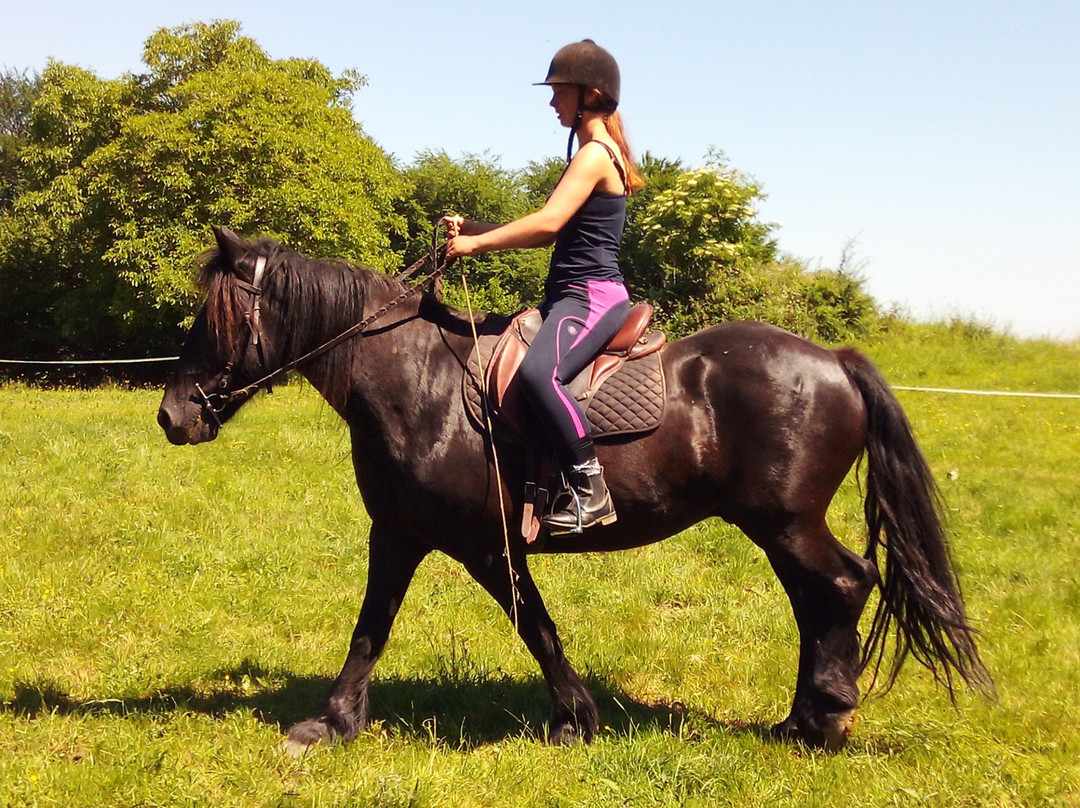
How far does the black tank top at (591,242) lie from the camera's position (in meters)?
4.08

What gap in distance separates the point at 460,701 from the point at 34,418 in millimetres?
11178

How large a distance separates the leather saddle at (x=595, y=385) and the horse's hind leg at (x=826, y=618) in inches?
36.9

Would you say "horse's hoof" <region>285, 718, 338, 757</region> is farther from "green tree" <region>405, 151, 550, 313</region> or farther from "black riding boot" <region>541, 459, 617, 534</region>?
"green tree" <region>405, 151, 550, 313</region>

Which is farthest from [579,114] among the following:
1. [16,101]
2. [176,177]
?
[16,101]

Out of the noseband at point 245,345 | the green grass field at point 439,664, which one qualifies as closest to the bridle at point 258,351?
the noseband at point 245,345

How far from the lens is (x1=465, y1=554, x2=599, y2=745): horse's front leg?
4.21m

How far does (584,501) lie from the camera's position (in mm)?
3930

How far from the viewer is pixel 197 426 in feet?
13.6

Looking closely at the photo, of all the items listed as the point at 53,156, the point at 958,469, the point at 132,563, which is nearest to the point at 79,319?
the point at 53,156

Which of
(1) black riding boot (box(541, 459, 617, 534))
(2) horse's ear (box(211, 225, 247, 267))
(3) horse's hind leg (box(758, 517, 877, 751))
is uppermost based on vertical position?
(2) horse's ear (box(211, 225, 247, 267))

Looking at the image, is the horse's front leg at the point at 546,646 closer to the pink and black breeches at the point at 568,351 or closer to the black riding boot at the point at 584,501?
the black riding boot at the point at 584,501

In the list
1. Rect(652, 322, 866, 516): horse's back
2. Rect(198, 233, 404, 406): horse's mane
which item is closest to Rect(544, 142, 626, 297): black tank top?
Rect(652, 322, 866, 516): horse's back

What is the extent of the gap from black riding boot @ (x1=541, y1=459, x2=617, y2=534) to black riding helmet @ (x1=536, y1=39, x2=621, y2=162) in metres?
Answer: 1.70

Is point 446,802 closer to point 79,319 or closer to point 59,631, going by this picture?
point 59,631
